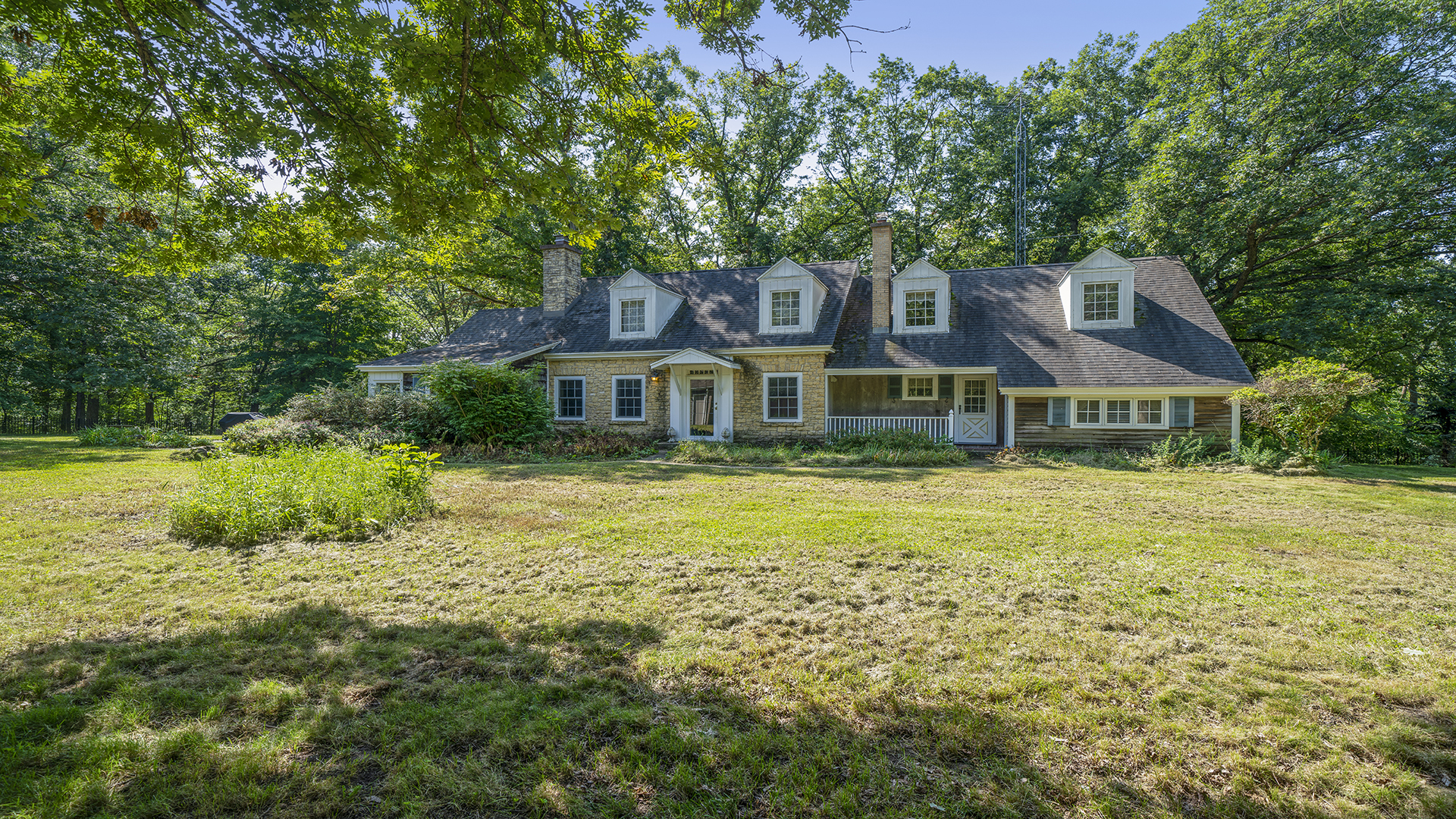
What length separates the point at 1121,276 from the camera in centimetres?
1611

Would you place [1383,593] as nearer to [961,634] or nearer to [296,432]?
[961,634]

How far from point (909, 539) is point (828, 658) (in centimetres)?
287

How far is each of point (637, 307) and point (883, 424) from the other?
29.1 feet

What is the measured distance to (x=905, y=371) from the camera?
16.6m

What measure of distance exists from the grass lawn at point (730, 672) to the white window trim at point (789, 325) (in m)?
11.9

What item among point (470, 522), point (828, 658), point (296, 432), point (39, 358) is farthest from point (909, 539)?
point (39, 358)

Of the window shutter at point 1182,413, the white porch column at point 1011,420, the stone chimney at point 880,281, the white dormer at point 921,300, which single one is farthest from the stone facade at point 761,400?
the window shutter at point 1182,413

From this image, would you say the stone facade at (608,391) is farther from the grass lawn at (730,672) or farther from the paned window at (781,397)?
the grass lawn at (730,672)

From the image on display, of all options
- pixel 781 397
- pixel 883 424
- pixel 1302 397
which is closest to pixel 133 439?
pixel 781 397

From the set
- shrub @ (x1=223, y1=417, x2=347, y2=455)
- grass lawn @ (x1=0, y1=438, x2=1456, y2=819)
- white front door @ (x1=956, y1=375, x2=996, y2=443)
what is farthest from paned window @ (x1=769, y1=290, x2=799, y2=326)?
grass lawn @ (x1=0, y1=438, x2=1456, y2=819)

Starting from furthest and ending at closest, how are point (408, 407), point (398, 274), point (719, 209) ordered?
point (719, 209) → point (398, 274) → point (408, 407)

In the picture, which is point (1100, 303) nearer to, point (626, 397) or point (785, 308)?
point (785, 308)

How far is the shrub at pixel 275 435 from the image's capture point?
12.4 metres

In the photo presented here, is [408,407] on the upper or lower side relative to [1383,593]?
upper
